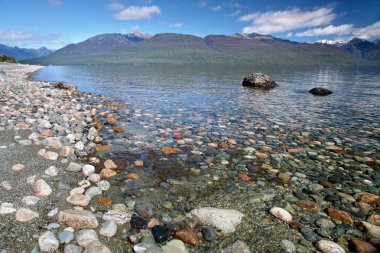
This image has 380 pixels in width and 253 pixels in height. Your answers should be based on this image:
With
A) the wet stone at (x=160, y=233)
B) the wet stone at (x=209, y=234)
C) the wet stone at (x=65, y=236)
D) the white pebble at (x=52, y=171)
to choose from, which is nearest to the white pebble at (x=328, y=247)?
the wet stone at (x=209, y=234)

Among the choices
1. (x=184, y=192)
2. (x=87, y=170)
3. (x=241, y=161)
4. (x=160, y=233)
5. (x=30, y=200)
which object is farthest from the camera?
(x=241, y=161)

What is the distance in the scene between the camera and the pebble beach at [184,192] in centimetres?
346

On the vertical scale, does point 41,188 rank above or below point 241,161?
above

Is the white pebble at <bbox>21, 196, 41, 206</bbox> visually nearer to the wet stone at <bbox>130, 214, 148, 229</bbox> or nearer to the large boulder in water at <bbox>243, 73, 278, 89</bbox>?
the wet stone at <bbox>130, 214, 148, 229</bbox>

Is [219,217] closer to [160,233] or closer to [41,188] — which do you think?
[160,233]

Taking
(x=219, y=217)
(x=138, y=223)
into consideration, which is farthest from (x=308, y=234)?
(x=138, y=223)

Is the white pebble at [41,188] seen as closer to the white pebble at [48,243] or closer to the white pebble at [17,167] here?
the white pebble at [17,167]

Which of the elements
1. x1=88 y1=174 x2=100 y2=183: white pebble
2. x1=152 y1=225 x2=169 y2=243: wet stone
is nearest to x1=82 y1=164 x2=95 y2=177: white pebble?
x1=88 y1=174 x2=100 y2=183: white pebble

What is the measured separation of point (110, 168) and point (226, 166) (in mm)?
2619

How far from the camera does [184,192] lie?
489 cm

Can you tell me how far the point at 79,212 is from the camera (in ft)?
12.5

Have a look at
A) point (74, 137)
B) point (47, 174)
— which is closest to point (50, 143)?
point (74, 137)

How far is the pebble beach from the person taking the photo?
3.46m

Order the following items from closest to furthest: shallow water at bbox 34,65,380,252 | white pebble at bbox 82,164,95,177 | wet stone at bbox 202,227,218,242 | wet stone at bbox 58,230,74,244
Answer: wet stone at bbox 58,230,74,244 → wet stone at bbox 202,227,218,242 → shallow water at bbox 34,65,380,252 → white pebble at bbox 82,164,95,177
